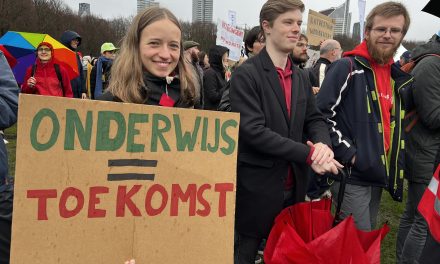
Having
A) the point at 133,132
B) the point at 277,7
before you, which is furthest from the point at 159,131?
the point at 277,7

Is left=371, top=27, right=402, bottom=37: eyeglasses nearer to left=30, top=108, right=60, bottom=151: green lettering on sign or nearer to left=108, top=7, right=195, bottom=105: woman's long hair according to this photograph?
left=108, top=7, right=195, bottom=105: woman's long hair

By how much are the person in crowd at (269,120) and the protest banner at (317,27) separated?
5243mm

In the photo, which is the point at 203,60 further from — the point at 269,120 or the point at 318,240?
the point at 318,240

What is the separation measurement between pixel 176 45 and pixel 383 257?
2.92 meters

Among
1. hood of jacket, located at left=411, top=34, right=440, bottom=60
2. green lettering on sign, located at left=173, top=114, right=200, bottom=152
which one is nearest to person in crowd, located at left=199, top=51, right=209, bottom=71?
hood of jacket, located at left=411, top=34, right=440, bottom=60

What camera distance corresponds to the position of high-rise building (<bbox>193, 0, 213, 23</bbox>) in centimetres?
5215

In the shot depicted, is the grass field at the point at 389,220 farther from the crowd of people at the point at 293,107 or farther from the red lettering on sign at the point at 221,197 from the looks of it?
the red lettering on sign at the point at 221,197

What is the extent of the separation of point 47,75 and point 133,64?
492 centimetres

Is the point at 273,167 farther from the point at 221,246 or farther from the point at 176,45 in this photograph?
the point at 176,45

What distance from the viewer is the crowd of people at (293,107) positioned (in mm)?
1867

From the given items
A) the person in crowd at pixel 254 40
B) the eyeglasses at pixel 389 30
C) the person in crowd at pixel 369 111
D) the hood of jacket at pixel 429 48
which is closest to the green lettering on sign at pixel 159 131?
the person in crowd at pixel 369 111

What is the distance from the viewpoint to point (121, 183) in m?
1.49

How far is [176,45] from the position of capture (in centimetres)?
190

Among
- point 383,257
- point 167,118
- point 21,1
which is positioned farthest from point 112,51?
point 21,1
